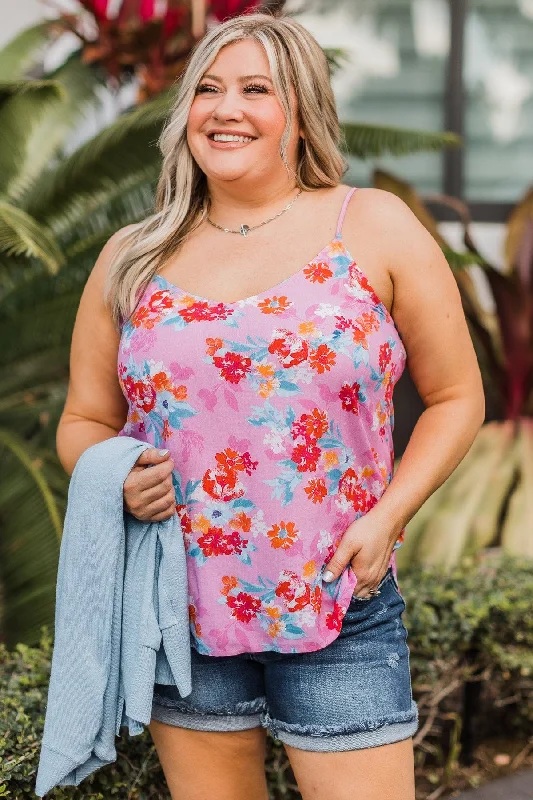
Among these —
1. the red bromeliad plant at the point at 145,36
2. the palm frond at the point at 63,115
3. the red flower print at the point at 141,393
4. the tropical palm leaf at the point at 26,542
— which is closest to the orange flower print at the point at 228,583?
the red flower print at the point at 141,393

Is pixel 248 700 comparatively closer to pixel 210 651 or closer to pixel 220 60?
pixel 210 651

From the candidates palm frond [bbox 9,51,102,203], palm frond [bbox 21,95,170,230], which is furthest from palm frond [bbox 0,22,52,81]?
palm frond [bbox 21,95,170,230]

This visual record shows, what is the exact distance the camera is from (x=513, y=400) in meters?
4.91

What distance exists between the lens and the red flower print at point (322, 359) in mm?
1788

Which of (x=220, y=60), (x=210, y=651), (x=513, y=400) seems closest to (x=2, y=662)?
(x=210, y=651)

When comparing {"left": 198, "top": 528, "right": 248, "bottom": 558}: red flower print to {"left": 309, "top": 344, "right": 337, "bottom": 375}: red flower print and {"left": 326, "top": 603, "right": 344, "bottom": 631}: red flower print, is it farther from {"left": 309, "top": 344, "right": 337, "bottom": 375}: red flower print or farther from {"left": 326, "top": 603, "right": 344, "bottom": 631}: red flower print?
{"left": 309, "top": 344, "right": 337, "bottom": 375}: red flower print

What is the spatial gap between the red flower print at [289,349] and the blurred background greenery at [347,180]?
102cm

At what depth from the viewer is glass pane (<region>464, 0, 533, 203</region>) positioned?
562 cm

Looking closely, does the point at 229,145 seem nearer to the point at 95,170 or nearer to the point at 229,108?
the point at 229,108

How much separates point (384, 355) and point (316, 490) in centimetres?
28

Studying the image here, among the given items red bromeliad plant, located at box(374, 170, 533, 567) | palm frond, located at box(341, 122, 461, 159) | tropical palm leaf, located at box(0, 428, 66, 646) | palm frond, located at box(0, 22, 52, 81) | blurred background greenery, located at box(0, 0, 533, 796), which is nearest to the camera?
tropical palm leaf, located at box(0, 428, 66, 646)

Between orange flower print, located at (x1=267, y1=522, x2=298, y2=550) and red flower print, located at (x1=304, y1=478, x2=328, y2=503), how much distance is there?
0.06 m

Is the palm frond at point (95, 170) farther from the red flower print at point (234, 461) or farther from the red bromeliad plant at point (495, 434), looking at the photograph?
the red flower print at point (234, 461)

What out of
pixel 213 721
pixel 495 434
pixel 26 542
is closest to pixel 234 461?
pixel 213 721
